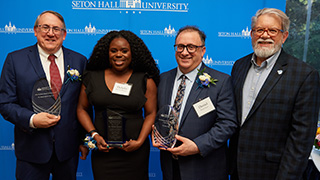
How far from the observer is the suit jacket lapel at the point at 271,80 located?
5.80 feet

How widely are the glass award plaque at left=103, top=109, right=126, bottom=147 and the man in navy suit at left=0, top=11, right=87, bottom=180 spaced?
37cm

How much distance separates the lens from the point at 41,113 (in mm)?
1939

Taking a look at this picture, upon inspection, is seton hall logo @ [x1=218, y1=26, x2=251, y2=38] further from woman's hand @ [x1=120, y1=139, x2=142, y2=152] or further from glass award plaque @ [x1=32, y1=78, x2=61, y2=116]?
glass award plaque @ [x1=32, y1=78, x2=61, y2=116]

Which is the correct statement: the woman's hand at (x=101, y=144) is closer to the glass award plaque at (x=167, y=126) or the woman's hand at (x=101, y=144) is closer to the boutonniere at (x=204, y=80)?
the glass award plaque at (x=167, y=126)

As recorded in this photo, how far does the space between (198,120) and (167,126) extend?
0.25 metres

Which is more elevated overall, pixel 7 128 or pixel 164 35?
pixel 164 35

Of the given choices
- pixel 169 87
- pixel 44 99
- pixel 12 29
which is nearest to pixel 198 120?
pixel 169 87

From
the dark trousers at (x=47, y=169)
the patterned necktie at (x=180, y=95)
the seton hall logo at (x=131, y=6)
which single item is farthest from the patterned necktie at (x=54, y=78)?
the seton hall logo at (x=131, y=6)

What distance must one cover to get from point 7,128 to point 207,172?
2878mm

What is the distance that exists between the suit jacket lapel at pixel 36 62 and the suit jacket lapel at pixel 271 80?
1.65 meters

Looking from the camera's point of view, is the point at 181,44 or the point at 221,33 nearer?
the point at 181,44

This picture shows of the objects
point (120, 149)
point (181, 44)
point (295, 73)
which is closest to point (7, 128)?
point (120, 149)

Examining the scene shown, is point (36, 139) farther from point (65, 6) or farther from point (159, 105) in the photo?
point (65, 6)

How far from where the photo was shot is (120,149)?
210 cm
